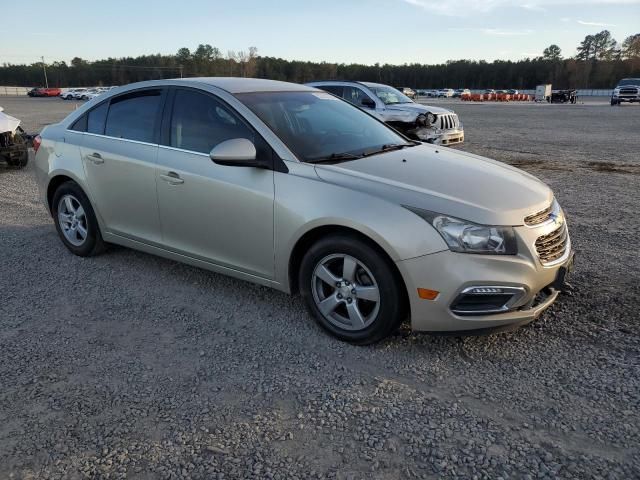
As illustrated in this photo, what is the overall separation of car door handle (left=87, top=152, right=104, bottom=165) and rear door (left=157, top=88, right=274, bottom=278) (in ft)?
2.72

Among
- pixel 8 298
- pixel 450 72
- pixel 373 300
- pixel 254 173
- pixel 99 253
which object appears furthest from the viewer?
pixel 450 72

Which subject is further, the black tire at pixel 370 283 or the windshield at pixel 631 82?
the windshield at pixel 631 82

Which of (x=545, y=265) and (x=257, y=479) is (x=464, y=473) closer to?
(x=257, y=479)

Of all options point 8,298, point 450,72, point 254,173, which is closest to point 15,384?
point 8,298

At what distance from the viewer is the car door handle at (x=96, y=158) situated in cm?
483

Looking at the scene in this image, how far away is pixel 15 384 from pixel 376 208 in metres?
2.43

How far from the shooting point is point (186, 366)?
11.0 ft

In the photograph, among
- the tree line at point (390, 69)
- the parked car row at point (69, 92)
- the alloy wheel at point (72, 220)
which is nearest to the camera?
the alloy wheel at point (72, 220)

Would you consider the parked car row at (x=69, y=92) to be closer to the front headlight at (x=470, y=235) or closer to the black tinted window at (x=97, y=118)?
the black tinted window at (x=97, y=118)

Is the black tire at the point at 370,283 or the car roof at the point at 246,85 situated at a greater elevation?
the car roof at the point at 246,85

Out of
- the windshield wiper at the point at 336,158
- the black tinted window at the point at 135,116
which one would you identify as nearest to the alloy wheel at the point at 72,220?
the black tinted window at the point at 135,116

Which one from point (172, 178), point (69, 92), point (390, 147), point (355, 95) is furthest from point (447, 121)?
point (69, 92)

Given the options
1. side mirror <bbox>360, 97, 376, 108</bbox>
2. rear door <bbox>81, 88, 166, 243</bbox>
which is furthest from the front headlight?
side mirror <bbox>360, 97, 376, 108</bbox>

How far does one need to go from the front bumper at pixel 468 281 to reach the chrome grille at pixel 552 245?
2.7 inches
